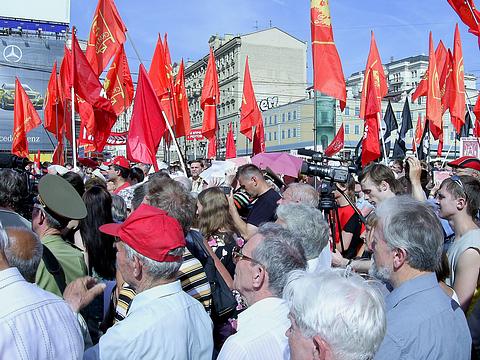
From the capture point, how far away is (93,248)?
166 inches

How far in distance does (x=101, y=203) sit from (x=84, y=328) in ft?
6.17

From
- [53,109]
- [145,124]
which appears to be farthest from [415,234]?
[53,109]

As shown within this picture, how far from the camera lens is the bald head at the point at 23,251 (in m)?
2.24

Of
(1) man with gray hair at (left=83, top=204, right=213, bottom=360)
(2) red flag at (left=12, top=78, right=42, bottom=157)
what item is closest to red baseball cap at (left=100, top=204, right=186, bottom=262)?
(1) man with gray hair at (left=83, top=204, right=213, bottom=360)

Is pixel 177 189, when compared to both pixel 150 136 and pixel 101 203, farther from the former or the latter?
pixel 150 136

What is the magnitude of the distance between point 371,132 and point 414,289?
9.00 metres

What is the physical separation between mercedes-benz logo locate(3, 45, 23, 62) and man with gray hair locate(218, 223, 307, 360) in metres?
47.7

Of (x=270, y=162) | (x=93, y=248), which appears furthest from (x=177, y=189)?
(x=270, y=162)

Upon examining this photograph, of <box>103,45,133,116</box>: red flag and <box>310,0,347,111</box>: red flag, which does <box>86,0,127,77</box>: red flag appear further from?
<box>310,0,347,111</box>: red flag

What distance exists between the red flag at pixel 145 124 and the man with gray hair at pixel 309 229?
4313 millimetres

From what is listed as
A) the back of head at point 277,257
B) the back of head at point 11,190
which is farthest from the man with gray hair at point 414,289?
the back of head at point 11,190

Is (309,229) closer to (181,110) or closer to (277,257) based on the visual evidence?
(277,257)

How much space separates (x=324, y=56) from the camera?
905 cm

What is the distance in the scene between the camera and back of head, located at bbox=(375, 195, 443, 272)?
264 centimetres
